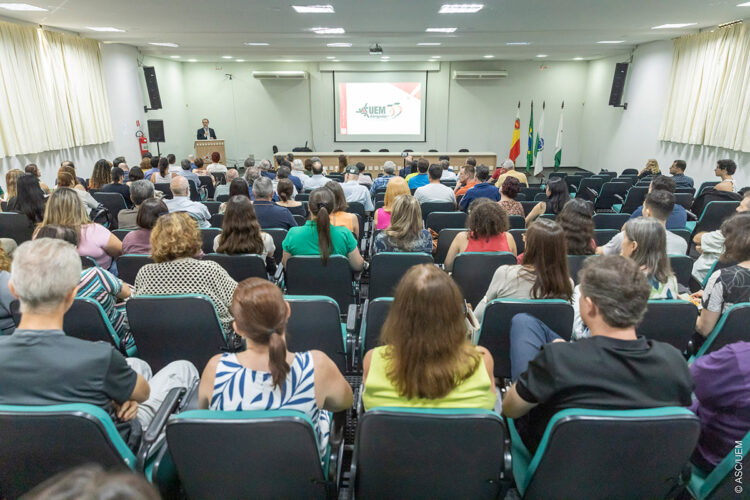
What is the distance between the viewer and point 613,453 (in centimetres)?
135

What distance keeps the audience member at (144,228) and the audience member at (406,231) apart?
1.76 meters

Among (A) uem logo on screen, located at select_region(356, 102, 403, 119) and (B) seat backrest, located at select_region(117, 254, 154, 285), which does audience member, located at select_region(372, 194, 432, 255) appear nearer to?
(B) seat backrest, located at select_region(117, 254, 154, 285)

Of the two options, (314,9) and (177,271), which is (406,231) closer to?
(177,271)

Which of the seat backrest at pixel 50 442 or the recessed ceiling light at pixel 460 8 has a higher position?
the recessed ceiling light at pixel 460 8

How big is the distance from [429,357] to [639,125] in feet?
40.8

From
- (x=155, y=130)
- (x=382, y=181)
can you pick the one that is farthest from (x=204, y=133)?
(x=382, y=181)

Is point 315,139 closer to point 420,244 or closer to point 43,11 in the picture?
point 43,11

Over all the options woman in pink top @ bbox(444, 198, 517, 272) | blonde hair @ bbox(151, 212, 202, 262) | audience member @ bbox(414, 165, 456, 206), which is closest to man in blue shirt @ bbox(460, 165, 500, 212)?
audience member @ bbox(414, 165, 456, 206)

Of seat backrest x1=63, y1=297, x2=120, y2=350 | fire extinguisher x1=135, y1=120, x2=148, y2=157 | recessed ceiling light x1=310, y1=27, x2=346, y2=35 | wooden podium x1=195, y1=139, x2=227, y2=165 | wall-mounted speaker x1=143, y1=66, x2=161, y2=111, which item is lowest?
seat backrest x1=63, y1=297, x2=120, y2=350

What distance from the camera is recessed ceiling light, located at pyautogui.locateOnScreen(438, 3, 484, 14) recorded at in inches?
242

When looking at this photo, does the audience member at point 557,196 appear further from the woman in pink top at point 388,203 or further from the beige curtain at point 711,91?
the beige curtain at point 711,91

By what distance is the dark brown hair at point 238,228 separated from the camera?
319 centimetres

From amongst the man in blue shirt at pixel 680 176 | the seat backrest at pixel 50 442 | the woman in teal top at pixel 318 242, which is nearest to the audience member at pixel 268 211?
the woman in teal top at pixel 318 242

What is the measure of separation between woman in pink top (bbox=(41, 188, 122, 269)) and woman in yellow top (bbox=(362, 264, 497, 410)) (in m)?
2.97
